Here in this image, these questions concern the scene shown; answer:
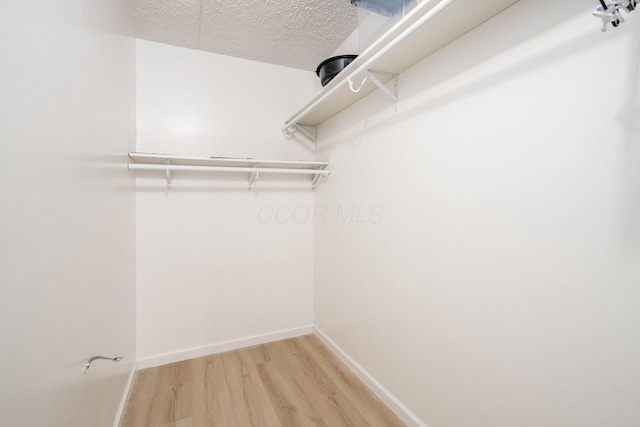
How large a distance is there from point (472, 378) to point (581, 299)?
545 millimetres

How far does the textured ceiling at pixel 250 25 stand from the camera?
155 cm

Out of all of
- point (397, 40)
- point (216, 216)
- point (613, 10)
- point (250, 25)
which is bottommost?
point (216, 216)

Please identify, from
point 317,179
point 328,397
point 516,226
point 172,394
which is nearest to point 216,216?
point 317,179


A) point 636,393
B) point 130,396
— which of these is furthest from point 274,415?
point 636,393

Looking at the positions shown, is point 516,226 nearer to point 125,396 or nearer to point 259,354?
point 259,354

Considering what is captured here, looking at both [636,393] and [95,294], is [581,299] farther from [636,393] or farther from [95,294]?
[95,294]

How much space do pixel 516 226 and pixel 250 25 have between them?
74.7 inches

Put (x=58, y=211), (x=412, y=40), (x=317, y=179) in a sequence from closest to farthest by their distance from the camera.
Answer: (x=58, y=211), (x=412, y=40), (x=317, y=179)

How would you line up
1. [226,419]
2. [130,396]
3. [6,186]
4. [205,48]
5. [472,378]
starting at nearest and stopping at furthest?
[6,186] < [472,378] < [226,419] < [130,396] < [205,48]

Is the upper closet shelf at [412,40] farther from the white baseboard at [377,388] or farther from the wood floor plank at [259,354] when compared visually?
the wood floor plank at [259,354]

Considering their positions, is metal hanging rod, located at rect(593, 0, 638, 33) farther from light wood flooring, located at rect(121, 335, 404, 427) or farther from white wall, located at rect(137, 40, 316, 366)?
white wall, located at rect(137, 40, 316, 366)

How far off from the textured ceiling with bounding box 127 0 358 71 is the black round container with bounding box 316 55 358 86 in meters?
0.31

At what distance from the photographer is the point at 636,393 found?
67 cm

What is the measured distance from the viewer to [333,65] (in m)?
1.60
